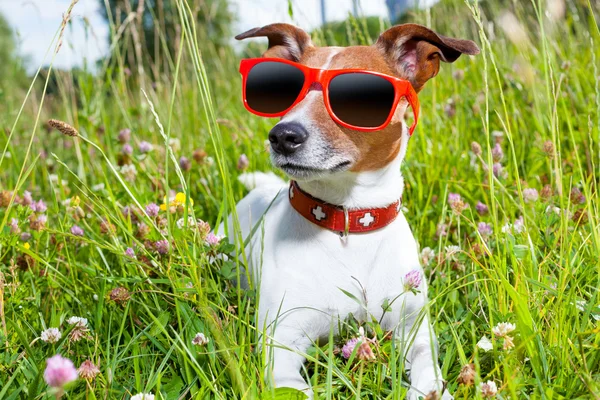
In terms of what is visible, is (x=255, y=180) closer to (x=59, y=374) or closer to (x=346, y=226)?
(x=346, y=226)

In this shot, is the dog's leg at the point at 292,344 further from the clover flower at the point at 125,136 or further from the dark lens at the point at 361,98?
the clover flower at the point at 125,136

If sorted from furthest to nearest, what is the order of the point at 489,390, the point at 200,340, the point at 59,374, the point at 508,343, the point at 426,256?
the point at 426,256
the point at 200,340
the point at 508,343
the point at 489,390
the point at 59,374

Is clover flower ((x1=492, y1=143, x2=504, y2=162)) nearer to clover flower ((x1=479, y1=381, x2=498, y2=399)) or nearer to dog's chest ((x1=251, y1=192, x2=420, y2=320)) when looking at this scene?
dog's chest ((x1=251, y1=192, x2=420, y2=320))

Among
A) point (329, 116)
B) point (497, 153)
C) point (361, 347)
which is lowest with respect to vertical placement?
point (361, 347)

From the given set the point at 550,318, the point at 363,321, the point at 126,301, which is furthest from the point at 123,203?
the point at 550,318

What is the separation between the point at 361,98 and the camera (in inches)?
71.6

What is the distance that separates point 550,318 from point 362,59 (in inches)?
41.9

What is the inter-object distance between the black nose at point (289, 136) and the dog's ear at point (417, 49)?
0.57m

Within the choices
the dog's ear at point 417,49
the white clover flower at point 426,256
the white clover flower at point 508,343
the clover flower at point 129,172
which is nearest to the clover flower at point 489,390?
the white clover flower at point 508,343

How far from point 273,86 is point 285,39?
36 centimetres

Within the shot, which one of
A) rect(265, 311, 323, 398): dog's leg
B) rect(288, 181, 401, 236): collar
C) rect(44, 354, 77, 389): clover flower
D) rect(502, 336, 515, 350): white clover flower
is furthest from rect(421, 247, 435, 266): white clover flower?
rect(44, 354, 77, 389): clover flower

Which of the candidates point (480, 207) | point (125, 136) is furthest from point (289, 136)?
point (125, 136)

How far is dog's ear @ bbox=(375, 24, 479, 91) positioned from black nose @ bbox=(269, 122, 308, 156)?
569 millimetres

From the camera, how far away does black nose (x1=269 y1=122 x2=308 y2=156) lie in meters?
1.72
